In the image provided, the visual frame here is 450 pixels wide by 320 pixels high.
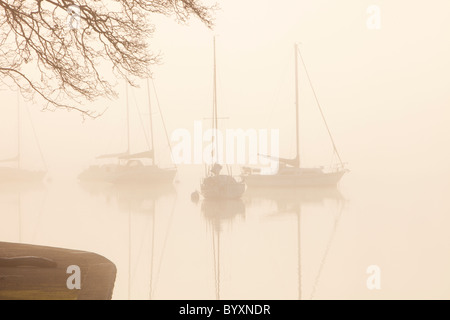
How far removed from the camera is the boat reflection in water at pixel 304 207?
28.2 meters

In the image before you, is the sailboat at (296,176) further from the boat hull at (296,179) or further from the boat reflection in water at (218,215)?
the boat reflection in water at (218,215)

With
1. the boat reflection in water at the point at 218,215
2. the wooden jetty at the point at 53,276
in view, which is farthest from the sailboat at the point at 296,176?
the wooden jetty at the point at 53,276

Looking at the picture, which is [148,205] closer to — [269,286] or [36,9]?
[269,286]

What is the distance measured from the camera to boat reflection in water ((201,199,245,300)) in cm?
2780

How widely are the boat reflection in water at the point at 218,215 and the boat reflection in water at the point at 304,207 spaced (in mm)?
2143

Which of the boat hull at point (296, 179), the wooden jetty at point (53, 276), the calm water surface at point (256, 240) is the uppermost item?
the wooden jetty at point (53, 276)

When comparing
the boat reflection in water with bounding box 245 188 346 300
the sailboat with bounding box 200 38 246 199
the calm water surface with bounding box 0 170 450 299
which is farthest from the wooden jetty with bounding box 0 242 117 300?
the sailboat with bounding box 200 38 246 199

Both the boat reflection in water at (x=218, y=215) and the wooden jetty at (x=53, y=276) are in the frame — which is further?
the boat reflection in water at (x=218, y=215)

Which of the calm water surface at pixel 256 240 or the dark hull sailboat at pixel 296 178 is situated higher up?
the dark hull sailboat at pixel 296 178

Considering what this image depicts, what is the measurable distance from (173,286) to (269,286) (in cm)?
343

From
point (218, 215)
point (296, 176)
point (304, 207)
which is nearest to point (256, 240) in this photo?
point (218, 215)

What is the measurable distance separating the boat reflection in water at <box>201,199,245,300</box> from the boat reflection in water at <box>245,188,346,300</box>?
2.14 meters

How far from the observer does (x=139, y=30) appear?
15539 millimetres

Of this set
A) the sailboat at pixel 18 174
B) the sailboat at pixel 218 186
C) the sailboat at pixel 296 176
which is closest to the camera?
the sailboat at pixel 218 186
